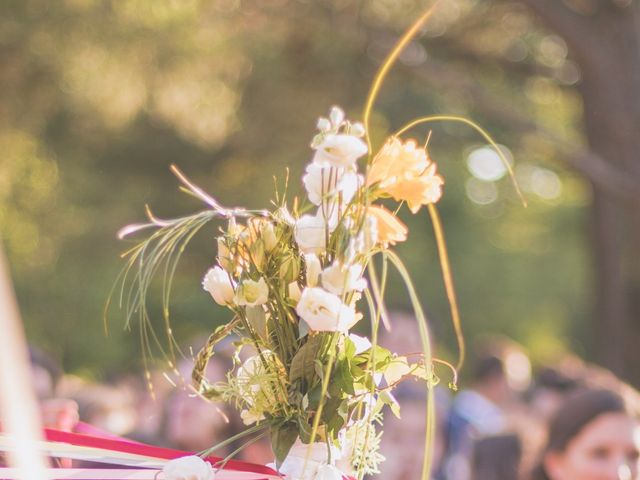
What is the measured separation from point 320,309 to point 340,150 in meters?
0.26

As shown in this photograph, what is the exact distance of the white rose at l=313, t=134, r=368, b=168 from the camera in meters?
1.77

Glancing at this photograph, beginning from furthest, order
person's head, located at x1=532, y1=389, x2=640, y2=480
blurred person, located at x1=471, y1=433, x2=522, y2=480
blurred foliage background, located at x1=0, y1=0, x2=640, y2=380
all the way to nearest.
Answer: blurred foliage background, located at x1=0, y1=0, x2=640, y2=380, blurred person, located at x1=471, y1=433, x2=522, y2=480, person's head, located at x1=532, y1=389, x2=640, y2=480

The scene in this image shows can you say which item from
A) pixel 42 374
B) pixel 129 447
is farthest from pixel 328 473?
pixel 42 374

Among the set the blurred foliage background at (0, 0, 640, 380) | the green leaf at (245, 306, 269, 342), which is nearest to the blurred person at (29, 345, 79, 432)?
the green leaf at (245, 306, 269, 342)

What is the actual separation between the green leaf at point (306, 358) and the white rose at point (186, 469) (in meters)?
0.22

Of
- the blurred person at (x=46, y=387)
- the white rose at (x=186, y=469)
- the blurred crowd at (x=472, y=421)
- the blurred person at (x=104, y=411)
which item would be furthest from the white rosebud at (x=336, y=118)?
the blurred person at (x=104, y=411)

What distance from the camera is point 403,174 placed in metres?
1.87

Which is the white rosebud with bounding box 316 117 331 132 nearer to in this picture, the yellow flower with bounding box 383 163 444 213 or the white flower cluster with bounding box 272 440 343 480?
the yellow flower with bounding box 383 163 444 213

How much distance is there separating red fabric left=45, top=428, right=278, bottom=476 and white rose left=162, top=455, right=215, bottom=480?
0.46 feet

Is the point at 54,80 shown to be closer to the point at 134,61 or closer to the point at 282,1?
the point at 134,61

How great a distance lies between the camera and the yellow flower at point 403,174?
1862 mm

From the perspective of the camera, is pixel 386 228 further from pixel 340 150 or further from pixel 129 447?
pixel 129 447

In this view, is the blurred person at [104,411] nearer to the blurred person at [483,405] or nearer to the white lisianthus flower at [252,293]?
the blurred person at [483,405]

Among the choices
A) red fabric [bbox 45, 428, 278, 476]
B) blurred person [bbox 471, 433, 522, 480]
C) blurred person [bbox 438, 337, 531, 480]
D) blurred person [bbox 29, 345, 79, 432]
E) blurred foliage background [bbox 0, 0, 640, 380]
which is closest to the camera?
red fabric [bbox 45, 428, 278, 476]
